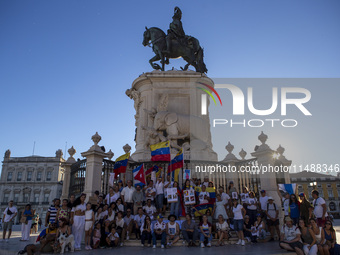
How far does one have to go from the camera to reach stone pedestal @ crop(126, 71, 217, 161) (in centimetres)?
1384

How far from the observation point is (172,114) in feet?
46.2

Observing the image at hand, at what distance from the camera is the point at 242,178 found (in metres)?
12.8

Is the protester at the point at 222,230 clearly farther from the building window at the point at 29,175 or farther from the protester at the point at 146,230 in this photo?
the building window at the point at 29,175

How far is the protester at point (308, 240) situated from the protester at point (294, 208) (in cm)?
122

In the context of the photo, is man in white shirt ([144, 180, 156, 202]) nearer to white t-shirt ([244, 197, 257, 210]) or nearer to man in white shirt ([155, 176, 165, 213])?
man in white shirt ([155, 176, 165, 213])

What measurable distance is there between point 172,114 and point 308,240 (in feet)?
27.7

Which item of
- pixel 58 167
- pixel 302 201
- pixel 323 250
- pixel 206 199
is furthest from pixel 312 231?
pixel 58 167

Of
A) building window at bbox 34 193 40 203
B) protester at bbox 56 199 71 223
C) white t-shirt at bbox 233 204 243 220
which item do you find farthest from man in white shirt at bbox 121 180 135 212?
building window at bbox 34 193 40 203

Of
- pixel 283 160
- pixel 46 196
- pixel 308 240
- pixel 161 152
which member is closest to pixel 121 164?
pixel 161 152

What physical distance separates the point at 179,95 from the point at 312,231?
33.0 ft

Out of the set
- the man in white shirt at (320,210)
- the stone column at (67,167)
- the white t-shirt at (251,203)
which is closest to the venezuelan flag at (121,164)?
the stone column at (67,167)

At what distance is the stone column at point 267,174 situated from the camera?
10359mm

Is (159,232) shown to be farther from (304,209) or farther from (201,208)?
(304,209)

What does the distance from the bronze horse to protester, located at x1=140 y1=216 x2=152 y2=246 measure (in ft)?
32.4
